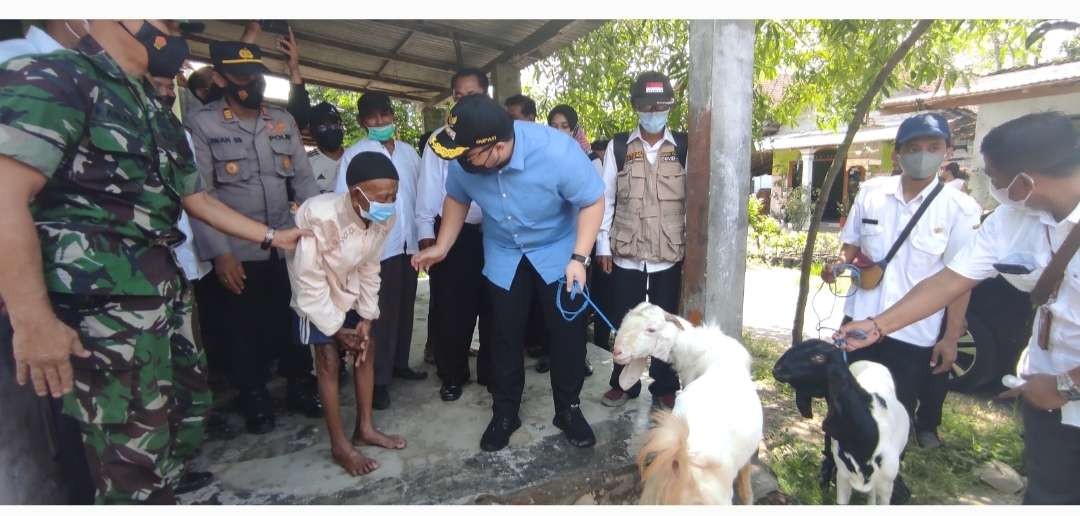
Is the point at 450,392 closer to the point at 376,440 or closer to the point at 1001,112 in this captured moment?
the point at 376,440

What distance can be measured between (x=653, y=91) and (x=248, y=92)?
2.32m

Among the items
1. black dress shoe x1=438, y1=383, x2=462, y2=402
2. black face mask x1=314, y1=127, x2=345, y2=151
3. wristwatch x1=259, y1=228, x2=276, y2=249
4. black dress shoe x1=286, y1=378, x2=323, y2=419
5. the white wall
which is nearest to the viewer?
wristwatch x1=259, y1=228, x2=276, y2=249

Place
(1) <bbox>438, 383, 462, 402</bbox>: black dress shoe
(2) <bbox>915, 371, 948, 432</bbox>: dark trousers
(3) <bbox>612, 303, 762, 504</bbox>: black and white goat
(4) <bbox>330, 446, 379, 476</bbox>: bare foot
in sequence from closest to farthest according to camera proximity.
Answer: (3) <bbox>612, 303, 762, 504</bbox>: black and white goat, (4) <bbox>330, 446, 379, 476</bbox>: bare foot, (1) <bbox>438, 383, 462, 402</bbox>: black dress shoe, (2) <bbox>915, 371, 948, 432</bbox>: dark trousers

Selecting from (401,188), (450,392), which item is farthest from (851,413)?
(401,188)

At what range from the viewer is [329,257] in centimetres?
251

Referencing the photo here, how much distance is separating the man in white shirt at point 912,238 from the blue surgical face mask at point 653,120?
1351 mm

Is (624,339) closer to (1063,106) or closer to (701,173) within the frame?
(701,173)

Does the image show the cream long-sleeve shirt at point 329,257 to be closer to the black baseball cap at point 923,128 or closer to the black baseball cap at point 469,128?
the black baseball cap at point 469,128

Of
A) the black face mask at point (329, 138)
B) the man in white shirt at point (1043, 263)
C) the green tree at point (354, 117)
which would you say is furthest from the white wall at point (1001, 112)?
the green tree at point (354, 117)

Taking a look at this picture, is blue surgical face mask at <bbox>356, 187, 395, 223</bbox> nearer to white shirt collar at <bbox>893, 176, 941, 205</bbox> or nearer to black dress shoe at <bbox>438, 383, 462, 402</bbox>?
black dress shoe at <bbox>438, 383, 462, 402</bbox>

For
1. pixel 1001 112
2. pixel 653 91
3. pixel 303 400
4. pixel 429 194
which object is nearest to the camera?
pixel 653 91

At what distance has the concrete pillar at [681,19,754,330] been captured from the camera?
8.71 feet

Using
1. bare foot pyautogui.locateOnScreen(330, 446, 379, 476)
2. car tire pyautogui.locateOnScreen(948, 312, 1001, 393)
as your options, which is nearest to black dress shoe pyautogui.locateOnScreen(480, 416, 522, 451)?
bare foot pyautogui.locateOnScreen(330, 446, 379, 476)

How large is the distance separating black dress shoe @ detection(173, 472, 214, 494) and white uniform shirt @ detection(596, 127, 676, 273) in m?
2.43
